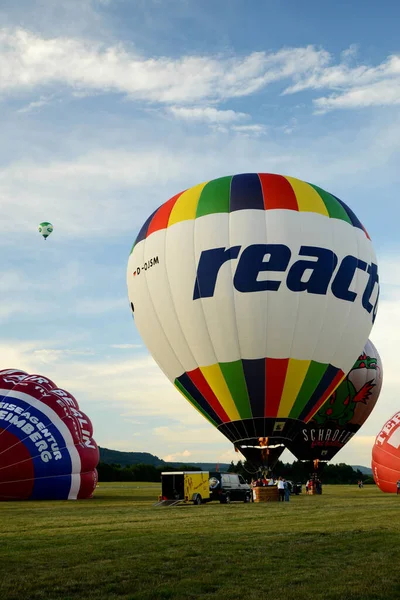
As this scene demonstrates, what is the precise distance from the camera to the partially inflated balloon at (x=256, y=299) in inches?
854

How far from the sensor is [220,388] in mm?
22250

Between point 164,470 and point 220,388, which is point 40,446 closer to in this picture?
point 220,388

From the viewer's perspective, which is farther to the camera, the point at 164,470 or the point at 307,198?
the point at 164,470

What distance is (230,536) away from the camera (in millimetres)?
12008

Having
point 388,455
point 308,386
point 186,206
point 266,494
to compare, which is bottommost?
point 266,494

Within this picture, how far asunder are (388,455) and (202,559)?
25.5 meters

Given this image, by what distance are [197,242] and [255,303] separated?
271 cm

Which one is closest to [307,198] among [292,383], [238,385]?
[292,383]

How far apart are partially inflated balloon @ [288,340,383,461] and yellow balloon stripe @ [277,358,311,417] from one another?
1155cm

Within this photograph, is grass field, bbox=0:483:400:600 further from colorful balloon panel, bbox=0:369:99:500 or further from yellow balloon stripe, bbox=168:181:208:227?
yellow balloon stripe, bbox=168:181:208:227

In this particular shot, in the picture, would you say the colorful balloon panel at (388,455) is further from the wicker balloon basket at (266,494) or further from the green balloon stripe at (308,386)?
the green balloon stripe at (308,386)

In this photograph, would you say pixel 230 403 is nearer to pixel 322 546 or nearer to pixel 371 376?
pixel 322 546

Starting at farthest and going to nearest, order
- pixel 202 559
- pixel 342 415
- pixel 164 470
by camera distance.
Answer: pixel 164 470 < pixel 342 415 < pixel 202 559

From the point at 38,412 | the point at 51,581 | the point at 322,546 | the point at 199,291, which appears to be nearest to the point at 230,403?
the point at 199,291
